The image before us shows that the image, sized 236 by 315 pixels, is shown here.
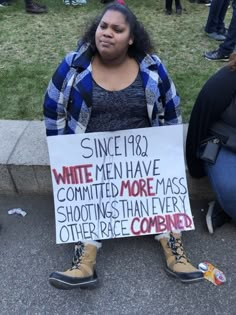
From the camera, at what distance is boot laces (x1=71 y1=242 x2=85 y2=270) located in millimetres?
2182

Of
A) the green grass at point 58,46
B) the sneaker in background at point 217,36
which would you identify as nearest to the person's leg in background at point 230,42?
the green grass at point 58,46

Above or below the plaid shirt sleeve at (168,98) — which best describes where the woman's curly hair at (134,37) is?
above

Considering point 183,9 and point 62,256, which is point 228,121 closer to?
point 62,256

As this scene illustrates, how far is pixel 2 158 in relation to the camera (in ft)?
8.74

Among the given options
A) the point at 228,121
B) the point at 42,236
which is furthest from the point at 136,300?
the point at 228,121

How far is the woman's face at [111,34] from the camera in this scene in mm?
2018

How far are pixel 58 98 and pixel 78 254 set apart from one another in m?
0.83

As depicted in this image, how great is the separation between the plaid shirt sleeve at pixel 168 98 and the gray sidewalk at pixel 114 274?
2.25 ft

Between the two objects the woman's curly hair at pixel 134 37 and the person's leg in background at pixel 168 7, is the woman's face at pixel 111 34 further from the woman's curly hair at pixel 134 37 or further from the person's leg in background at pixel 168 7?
the person's leg in background at pixel 168 7

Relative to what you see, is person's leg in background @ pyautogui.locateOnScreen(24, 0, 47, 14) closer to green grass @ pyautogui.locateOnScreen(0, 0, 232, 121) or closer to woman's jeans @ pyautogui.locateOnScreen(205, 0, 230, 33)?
green grass @ pyautogui.locateOnScreen(0, 0, 232, 121)

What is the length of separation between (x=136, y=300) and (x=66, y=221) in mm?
551

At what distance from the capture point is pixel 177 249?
2266 millimetres

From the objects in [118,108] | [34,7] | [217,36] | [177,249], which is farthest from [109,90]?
[34,7]

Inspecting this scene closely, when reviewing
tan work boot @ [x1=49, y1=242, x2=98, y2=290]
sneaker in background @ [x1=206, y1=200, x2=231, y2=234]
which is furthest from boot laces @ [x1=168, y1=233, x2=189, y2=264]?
tan work boot @ [x1=49, y1=242, x2=98, y2=290]
